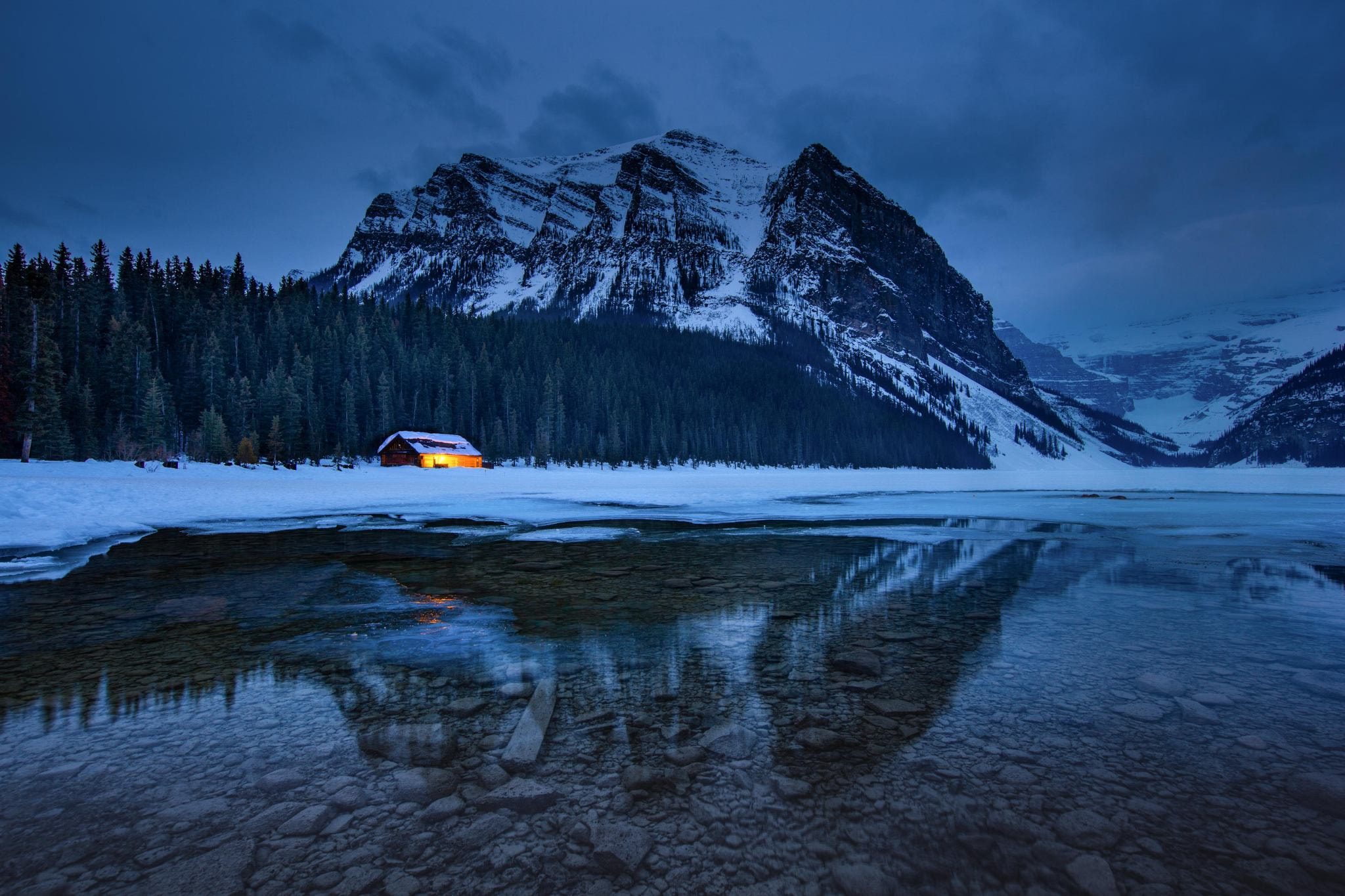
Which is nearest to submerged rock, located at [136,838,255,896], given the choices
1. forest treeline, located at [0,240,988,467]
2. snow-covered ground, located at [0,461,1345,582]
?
snow-covered ground, located at [0,461,1345,582]

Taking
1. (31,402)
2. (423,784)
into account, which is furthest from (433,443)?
(423,784)

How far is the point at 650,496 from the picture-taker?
4269cm

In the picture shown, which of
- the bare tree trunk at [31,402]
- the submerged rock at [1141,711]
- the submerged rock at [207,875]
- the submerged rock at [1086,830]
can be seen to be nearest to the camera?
the submerged rock at [207,875]

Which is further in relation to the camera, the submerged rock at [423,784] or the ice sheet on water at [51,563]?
the ice sheet on water at [51,563]

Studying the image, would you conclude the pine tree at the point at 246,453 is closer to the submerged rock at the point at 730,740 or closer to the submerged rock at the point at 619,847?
the submerged rock at the point at 730,740

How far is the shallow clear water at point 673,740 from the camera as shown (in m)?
3.54

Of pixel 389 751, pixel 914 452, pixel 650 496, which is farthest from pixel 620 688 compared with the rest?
pixel 914 452

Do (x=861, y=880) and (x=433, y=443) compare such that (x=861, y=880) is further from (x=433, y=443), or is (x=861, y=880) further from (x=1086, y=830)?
(x=433, y=443)

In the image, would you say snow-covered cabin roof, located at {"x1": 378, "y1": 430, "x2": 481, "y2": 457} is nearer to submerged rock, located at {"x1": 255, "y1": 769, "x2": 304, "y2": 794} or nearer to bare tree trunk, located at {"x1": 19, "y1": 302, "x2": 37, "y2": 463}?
bare tree trunk, located at {"x1": 19, "y1": 302, "x2": 37, "y2": 463}

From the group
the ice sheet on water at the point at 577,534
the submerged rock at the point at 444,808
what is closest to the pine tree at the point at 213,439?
the ice sheet on water at the point at 577,534

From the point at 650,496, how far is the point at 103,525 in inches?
1147

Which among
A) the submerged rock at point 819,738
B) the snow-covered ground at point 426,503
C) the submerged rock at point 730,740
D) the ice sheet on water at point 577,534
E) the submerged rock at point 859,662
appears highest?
the snow-covered ground at point 426,503

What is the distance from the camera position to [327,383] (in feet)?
264

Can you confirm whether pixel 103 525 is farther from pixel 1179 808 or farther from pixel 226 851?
pixel 1179 808
